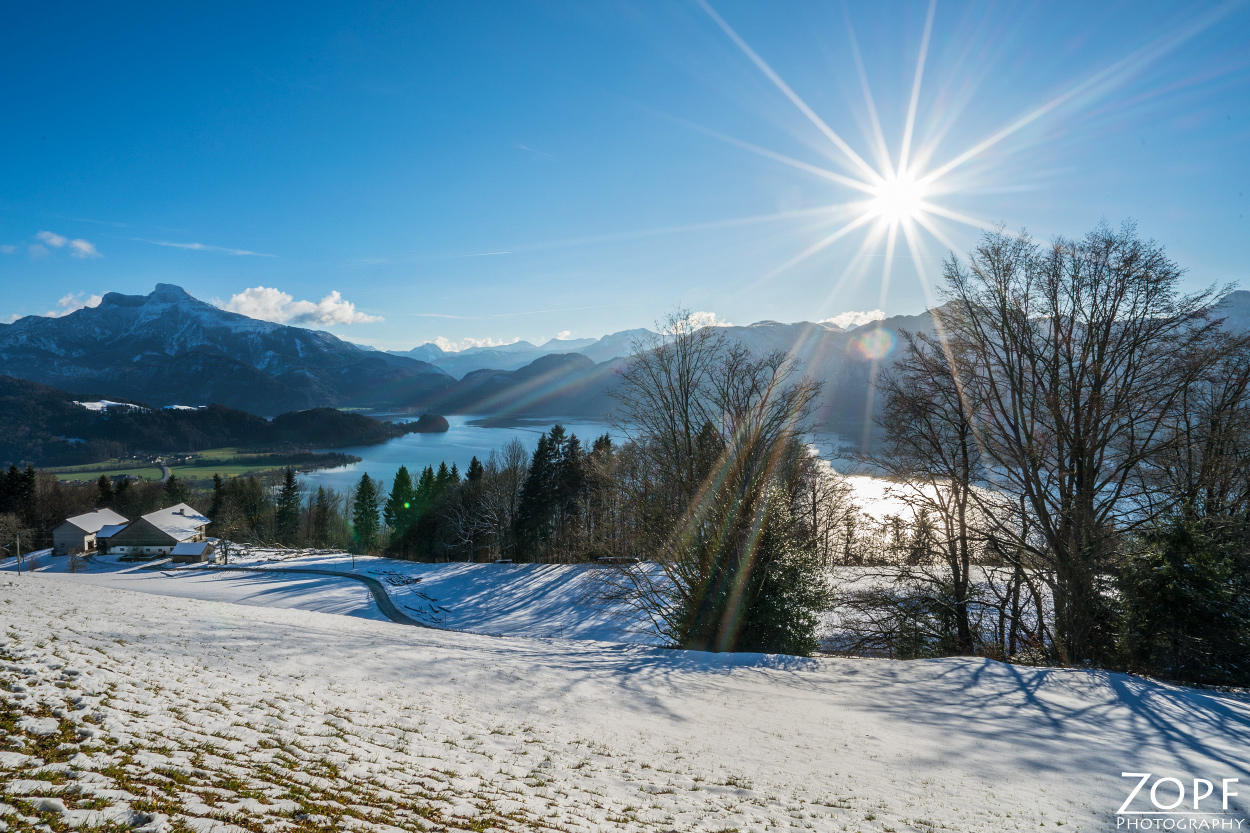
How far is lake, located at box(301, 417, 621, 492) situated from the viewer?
7425 cm

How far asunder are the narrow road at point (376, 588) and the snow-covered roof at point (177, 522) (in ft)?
40.2

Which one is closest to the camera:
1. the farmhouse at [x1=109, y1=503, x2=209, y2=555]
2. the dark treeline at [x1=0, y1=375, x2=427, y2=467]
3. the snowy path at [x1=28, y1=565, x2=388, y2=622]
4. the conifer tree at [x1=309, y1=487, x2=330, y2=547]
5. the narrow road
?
the narrow road

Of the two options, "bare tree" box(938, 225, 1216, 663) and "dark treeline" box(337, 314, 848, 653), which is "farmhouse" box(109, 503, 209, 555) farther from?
"bare tree" box(938, 225, 1216, 663)

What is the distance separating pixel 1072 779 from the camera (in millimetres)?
Answer: 4637

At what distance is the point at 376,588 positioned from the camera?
23828mm

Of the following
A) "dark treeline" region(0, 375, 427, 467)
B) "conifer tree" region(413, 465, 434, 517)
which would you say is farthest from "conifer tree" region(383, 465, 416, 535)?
"dark treeline" region(0, 375, 427, 467)

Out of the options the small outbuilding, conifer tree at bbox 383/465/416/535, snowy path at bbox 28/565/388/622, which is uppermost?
conifer tree at bbox 383/465/416/535

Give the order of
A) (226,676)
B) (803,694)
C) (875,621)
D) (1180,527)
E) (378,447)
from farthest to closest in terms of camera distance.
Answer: (378,447) < (875,621) < (1180,527) < (803,694) < (226,676)

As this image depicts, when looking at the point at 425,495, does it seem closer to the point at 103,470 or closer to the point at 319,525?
the point at 319,525

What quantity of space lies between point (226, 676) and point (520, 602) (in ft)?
52.5

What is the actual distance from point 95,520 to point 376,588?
3652cm

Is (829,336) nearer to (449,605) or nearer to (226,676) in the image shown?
(449,605)

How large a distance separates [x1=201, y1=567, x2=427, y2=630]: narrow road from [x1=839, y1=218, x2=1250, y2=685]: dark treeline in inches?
588

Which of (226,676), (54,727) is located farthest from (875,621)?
(54,727)
